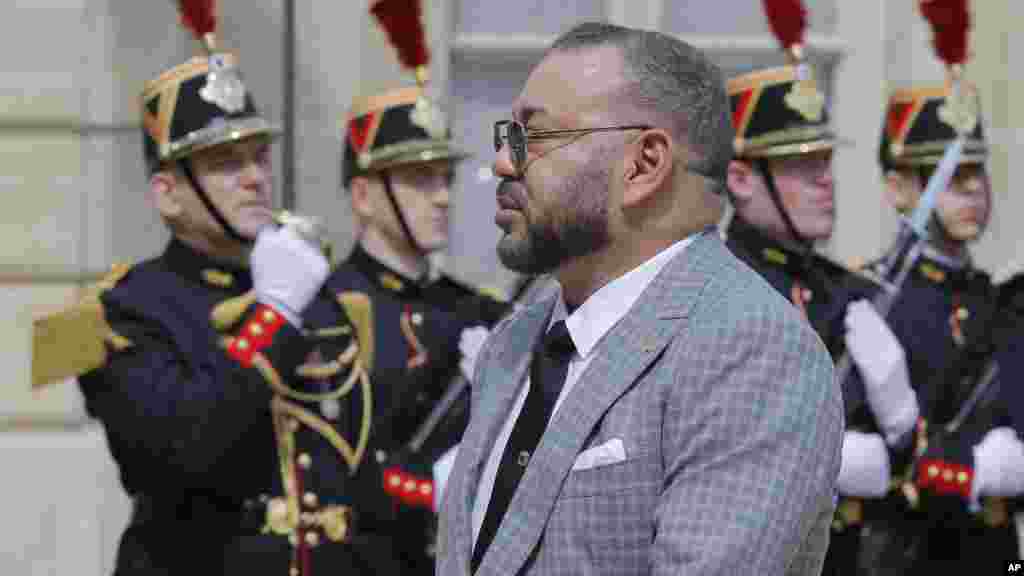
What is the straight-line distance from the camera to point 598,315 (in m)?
2.92

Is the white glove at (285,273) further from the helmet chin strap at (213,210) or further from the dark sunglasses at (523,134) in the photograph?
the dark sunglasses at (523,134)

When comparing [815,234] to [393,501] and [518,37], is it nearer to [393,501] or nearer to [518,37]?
[393,501]

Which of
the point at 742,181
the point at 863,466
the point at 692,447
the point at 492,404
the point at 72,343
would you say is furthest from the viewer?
the point at 742,181

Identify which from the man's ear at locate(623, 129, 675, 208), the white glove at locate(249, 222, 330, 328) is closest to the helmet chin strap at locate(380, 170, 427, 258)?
the white glove at locate(249, 222, 330, 328)

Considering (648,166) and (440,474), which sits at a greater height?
(648,166)

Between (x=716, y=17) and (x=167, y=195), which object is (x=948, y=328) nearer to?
(x=716, y=17)

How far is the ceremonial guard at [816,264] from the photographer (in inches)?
210

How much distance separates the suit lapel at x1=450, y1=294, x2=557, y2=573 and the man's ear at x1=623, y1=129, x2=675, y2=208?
13.4 inches

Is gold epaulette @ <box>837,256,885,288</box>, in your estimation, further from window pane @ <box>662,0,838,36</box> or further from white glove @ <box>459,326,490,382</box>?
window pane @ <box>662,0,838,36</box>

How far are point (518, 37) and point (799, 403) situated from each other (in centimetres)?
446

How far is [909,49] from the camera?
277 inches

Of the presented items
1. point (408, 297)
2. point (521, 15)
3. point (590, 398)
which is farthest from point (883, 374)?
point (590, 398)

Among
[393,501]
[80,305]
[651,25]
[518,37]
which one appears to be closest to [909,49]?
[651,25]

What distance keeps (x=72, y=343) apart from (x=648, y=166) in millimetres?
2232
